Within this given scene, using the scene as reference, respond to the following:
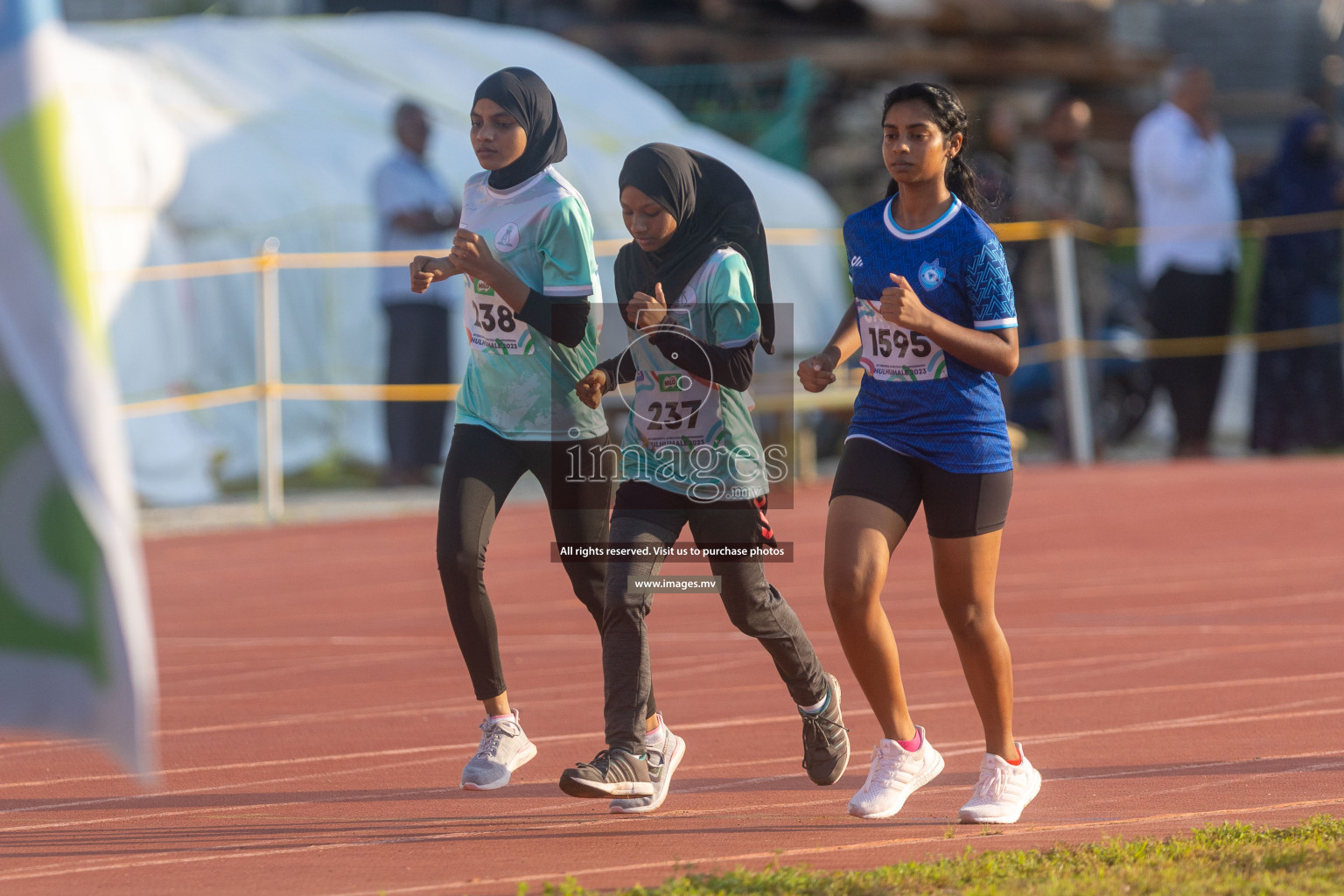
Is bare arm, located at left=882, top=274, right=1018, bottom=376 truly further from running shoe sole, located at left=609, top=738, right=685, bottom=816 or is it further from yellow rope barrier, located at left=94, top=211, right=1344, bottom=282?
yellow rope barrier, located at left=94, top=211, right=1344, bottom=282

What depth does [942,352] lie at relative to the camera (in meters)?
4.32

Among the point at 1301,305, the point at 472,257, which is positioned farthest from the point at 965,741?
the point at 1301,305

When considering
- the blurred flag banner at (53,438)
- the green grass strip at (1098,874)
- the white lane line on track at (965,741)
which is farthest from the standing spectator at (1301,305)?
the blurred flag banner at (53,438)

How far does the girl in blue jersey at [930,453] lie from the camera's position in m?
4.30

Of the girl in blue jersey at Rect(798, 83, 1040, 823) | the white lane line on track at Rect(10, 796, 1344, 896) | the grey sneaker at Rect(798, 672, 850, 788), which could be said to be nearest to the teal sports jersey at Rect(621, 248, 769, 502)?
the girl in blue jersey at Rect(798, 83, 1040, 823)

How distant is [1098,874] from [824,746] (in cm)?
117

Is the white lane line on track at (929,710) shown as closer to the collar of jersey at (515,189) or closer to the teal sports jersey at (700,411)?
the teal sports jersey at (700,411)

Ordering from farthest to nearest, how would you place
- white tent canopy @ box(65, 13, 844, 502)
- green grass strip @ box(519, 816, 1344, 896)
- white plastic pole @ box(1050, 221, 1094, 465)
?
white plastic pole @ box(1050, 221, 1094, 465) → white tent canopy @ box(65, 13, 844, 502) → green grass strip @ box(519, 816, 1344, 896)

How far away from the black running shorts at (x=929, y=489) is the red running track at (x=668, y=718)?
693mm

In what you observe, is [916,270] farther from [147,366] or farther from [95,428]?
[147,366]

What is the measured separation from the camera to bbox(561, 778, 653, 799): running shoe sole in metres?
4.24

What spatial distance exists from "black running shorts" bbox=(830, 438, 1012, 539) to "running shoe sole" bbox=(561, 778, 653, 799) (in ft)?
2.74

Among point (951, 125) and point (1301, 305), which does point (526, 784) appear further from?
point (1301, 305)

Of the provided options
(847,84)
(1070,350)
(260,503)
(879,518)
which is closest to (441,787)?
(879,518)
